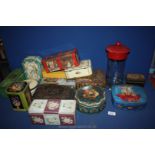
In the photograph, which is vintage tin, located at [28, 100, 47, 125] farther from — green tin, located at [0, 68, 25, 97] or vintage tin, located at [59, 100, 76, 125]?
green tin, located at [0, 68, 25, 97]

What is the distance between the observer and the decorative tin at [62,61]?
135 cm

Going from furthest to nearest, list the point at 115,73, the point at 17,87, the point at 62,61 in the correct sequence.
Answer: the point at 115,73, the point at 62,61, the point at 17,87

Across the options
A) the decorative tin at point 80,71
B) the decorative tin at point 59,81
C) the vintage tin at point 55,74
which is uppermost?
the decorative tin at point 80,71

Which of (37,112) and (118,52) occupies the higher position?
(118,52)

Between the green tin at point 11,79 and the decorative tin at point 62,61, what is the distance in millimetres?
286

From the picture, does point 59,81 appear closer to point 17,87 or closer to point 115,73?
point 17,87

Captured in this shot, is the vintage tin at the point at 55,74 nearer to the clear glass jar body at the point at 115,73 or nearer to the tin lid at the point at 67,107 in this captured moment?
the tin lid at the point at 67,107

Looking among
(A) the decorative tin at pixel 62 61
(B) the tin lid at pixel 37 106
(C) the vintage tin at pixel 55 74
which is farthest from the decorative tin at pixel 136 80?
(B) the tin lid at pixel 37 106

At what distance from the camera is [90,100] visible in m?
1.16

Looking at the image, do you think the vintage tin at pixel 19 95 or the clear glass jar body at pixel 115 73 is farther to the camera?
the clear glass jar body at pixel 115 73

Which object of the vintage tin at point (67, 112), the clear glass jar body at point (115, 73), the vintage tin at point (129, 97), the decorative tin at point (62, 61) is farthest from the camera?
the clear glass jar body at point (115, 73)

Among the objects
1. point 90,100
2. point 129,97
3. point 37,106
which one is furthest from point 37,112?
point 129,97

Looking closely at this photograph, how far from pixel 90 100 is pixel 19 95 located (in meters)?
0.54
